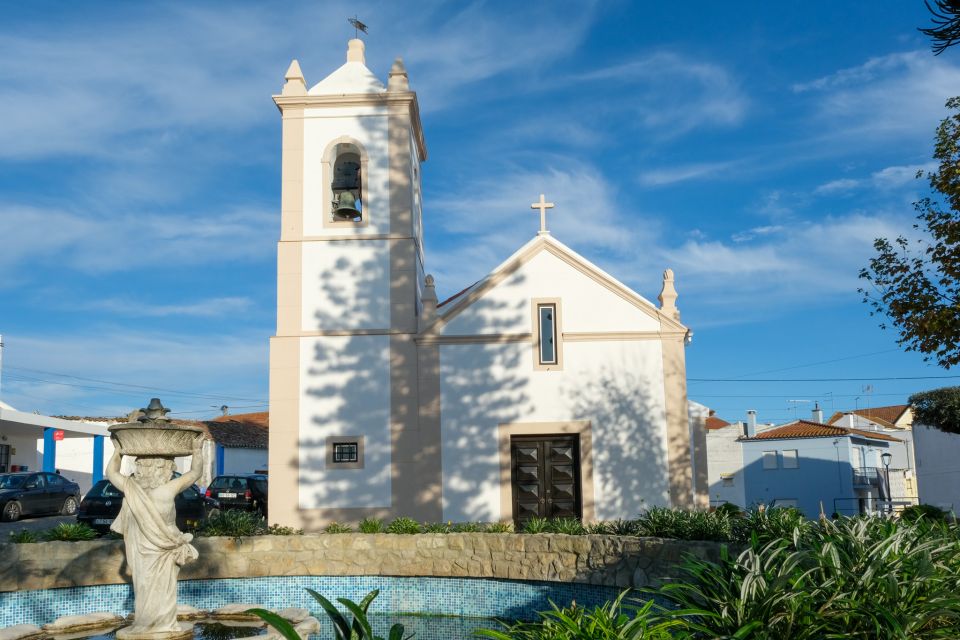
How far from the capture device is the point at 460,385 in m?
17.6

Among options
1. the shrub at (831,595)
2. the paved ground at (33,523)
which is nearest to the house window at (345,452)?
the paved ground at (33,523)

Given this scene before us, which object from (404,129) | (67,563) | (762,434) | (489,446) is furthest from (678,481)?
(762,434)

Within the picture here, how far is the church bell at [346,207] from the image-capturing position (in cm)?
1822

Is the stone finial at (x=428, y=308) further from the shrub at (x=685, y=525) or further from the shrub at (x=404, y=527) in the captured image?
the shrub at (x=685, y=525)

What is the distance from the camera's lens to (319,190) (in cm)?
1838

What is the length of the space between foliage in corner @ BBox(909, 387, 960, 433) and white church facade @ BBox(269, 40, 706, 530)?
18.5m

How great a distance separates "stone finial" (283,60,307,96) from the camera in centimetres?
1867

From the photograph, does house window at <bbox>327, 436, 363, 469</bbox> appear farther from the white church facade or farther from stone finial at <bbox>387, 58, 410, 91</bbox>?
stone finial at <bbox>387, 58, 410, 91</bbox>

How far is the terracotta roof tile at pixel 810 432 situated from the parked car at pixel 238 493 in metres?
33.3

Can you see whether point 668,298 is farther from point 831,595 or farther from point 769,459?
point 769,459

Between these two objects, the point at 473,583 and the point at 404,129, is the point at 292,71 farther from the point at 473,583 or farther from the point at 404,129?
the point at 473,583

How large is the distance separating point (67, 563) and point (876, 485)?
152ft

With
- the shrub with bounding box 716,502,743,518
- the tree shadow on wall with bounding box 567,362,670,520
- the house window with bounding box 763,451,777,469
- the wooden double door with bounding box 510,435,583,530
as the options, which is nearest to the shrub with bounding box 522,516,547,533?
the shrub with bounding box 716,502,743,518

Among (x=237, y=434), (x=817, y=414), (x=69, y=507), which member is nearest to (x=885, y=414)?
(x=817, y=414)
